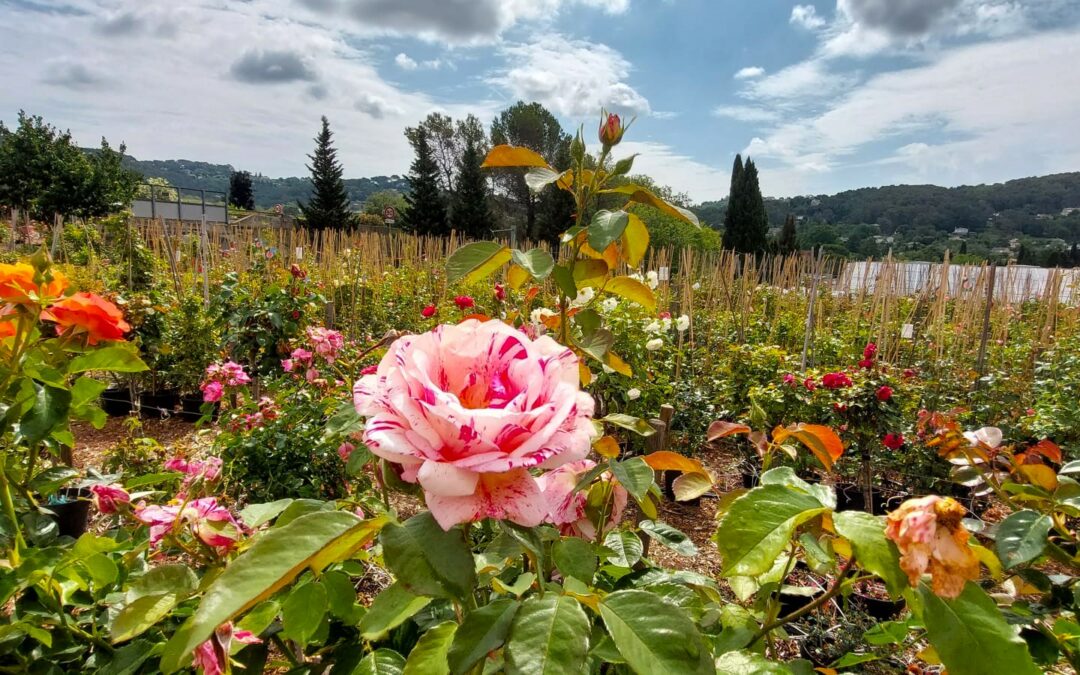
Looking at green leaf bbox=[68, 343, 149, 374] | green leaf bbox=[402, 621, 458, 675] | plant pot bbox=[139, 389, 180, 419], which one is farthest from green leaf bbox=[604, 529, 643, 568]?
plant pot bbox=[139, 389, 180, 419]

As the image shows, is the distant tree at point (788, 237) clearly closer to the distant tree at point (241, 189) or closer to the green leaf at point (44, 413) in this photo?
the green leaf at point (44, 413)

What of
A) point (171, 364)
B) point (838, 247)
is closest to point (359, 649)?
point (171, 364)

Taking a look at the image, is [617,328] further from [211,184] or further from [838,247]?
[211,184]

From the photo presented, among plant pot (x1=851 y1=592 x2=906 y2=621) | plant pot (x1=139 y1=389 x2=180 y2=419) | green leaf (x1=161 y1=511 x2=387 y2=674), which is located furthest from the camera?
plant pot (x1=139 y1=389 x2=180 y2=419)

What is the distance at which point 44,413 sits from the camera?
591 mm

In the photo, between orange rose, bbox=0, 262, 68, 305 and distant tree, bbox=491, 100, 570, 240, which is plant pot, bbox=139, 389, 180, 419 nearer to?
orange rose, bbox=0, 262, 68, 305

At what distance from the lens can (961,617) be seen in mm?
369

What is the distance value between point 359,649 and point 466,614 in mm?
292

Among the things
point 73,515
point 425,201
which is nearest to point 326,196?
point 425,201

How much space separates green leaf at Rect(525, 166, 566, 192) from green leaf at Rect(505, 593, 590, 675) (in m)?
0.36

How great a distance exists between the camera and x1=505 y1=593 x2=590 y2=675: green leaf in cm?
32

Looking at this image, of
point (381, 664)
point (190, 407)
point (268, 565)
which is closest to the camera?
point (268, 565)

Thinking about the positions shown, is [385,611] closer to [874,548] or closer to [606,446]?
[606,446]

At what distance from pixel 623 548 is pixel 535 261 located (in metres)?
0.36
